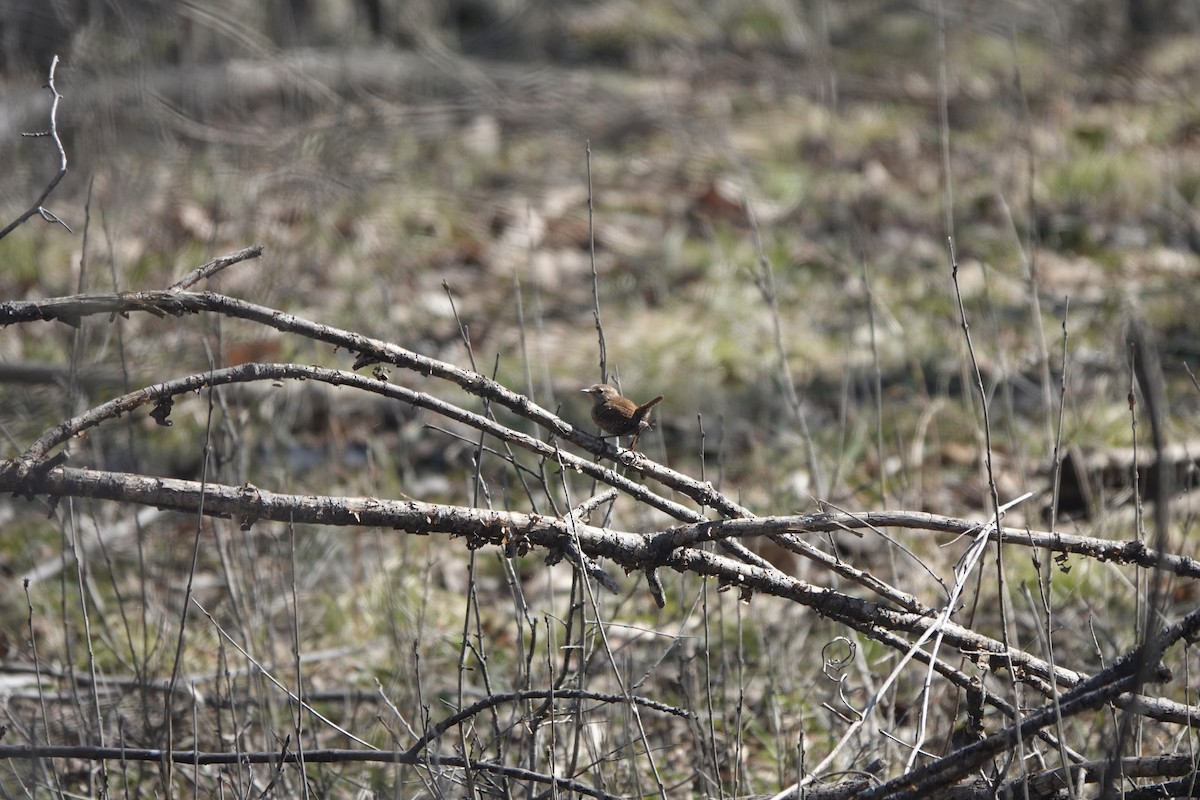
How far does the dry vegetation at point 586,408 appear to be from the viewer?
1963 mm

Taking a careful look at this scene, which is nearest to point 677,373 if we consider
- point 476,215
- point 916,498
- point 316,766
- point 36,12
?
point 916,498

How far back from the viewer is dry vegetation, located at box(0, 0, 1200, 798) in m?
1.96

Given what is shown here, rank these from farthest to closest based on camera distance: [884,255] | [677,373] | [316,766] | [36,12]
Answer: [884,255]
[36,12]
[677,373]
[316,766]

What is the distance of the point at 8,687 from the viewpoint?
9.93ft

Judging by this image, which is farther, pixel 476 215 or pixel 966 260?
pixel 476 215

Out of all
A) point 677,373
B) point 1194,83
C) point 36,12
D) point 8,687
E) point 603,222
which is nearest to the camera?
point 8,687

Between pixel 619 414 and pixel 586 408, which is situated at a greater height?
pixel 619 414

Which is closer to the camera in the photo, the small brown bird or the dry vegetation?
the dry vegetation

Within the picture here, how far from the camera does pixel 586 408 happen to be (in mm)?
4656

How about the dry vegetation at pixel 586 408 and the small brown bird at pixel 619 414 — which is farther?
the small brown bird at pixel 619 414

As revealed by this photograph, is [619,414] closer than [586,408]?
Yes

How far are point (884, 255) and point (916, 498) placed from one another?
2.66m

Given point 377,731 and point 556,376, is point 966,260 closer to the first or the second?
point 556,376

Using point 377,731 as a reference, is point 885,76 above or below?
above
